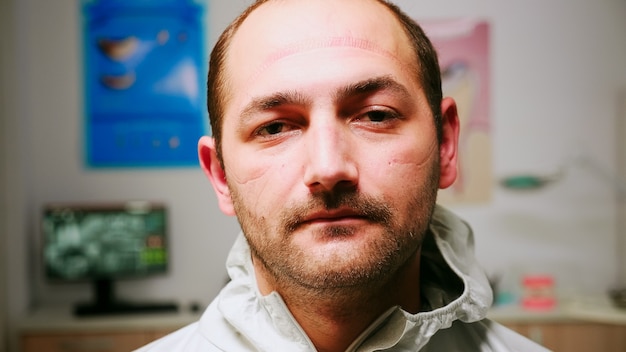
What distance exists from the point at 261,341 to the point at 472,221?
199 centimetres

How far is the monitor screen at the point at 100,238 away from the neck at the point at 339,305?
1.69m

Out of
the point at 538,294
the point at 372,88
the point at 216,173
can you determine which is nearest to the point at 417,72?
the point at 372,88

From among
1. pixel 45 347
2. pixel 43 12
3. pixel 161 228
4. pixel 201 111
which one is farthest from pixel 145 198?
pixel 43 12

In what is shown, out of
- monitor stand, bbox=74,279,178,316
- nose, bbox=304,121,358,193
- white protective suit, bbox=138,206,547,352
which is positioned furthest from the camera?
monitor stand, bbox=74,279,178,316

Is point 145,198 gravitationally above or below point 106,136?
below

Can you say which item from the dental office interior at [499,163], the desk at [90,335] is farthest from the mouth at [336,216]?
the dental office interior at [499,163]

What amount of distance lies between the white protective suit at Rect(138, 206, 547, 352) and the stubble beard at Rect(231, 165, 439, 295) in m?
0.09

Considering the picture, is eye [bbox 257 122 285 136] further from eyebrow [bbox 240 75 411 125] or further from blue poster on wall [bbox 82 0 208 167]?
blue poster on wall [bbox 82 0 208 167]

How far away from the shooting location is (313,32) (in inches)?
30.0

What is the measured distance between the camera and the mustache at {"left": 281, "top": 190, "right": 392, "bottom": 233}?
2.23ft

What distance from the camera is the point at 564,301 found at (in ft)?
7.72

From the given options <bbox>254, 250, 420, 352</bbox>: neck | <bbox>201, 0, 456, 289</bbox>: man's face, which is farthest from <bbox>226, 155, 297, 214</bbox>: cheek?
<bbox>254, 250, 420, 352</bbox>: neck

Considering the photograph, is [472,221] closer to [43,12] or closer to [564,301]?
[564,301]

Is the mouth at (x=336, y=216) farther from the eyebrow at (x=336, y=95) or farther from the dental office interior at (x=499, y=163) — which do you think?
A: the dental office interior at (x=499, y=163)
